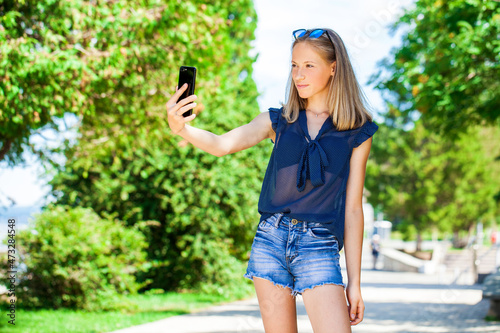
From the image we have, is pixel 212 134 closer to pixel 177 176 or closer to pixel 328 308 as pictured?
pixel 328 308

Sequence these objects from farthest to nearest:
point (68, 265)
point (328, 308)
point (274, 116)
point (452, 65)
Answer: point (68, 265), point (452, 65), point (274, 116), point (328, 308)

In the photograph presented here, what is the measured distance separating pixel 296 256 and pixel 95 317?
22.8 feet

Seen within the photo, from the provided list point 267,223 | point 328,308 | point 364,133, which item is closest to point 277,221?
point 267,223

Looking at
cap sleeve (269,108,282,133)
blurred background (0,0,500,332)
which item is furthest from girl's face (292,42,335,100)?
blurred background (0,0,500,332)

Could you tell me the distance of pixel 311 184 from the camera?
101 inches

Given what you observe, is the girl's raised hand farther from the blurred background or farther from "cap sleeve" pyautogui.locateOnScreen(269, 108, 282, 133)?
the blurred background

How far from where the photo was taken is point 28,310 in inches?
359

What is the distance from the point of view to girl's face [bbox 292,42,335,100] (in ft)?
8.77

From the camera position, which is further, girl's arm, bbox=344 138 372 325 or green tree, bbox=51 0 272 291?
green tree, bbox=51 0 272 291

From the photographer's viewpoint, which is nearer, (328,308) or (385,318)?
(328,308)

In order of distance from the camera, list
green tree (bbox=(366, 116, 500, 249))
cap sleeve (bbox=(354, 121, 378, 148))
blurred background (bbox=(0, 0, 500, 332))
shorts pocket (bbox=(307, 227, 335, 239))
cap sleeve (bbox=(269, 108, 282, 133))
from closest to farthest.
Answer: shorts pocket (bbox=(307, 227, 335, 239)) → cap sleeve (bbox=(354, 121, 378, 148)) → cap sleeve (bbox=(269, 108, 282, 133)) → blurred background (bbox=(0, 0, 500, 332)) → green tree (bbox=(366, 116, 500, 249))

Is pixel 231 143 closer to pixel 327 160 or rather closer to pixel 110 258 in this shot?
pixel 327 160

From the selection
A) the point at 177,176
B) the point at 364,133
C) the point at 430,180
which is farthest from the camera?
the point at 430,180

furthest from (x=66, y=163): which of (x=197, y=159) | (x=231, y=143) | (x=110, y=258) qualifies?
(x=231, y=143)
